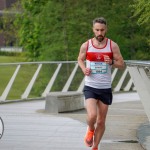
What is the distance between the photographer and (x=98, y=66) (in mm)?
9164

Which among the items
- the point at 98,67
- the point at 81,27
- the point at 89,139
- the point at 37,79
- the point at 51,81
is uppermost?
the point at 98,67

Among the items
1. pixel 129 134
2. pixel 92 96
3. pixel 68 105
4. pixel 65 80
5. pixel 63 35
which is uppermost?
pixel 92 96

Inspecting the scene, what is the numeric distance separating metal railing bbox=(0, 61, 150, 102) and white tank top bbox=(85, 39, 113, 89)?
391 inches

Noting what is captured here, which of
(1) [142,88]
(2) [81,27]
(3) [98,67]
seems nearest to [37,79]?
(1) [142,88]

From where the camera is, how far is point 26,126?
13.4m

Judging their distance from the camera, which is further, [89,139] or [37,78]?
[37,78]

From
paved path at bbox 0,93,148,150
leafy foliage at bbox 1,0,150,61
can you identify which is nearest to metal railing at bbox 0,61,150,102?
paved path at bbox 0,93,148,150

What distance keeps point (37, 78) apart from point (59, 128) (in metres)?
7.48

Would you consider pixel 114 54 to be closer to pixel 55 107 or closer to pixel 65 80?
pixel 55 107

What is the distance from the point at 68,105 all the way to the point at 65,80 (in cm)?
553

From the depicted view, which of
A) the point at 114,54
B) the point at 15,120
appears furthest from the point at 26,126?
the point at 114,54

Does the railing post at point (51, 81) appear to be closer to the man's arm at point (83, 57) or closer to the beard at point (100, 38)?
the man's arm at point (83, 57)

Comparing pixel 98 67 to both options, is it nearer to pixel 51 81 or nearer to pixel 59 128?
pixel 59 128

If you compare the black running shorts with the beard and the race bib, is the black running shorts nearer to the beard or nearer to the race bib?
the race bib
